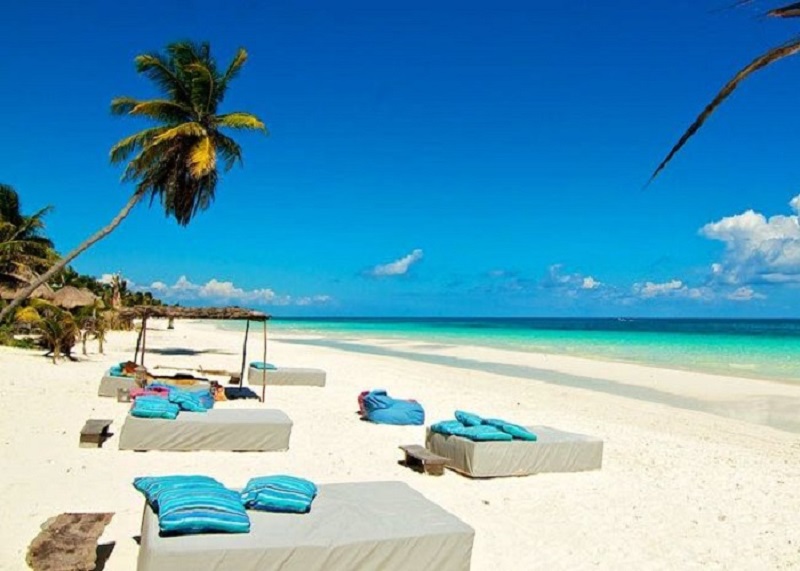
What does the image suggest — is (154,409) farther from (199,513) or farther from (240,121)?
(240,121)

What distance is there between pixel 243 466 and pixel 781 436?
10.2m

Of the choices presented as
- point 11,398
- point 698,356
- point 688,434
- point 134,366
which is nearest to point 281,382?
point 134,366

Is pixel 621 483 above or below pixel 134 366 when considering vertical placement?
below

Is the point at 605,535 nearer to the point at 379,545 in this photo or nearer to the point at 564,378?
the point at 379,545

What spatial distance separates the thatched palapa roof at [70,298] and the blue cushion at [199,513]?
24.7 meters

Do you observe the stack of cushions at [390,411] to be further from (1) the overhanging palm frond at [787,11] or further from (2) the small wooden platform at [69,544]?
(1) the overhanging palm frond at [787,11]

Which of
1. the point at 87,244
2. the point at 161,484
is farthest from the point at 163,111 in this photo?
the point at 161,484

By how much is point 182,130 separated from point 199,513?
54.2ft

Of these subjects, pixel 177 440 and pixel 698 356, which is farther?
pixel 698 356

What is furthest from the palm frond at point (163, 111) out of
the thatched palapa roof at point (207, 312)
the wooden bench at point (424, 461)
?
the wooden bench at point (424, 461)

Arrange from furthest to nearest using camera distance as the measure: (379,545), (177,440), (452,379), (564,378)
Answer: (564,378), (452,379), (177,440), (379,545)

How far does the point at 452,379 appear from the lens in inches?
813

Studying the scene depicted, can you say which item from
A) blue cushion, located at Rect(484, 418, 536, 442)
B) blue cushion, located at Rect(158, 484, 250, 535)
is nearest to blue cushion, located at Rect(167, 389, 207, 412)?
blue cushion, located at Rect(484, 418, 536, 442)

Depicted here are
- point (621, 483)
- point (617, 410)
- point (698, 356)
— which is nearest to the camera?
point (621, 483)
